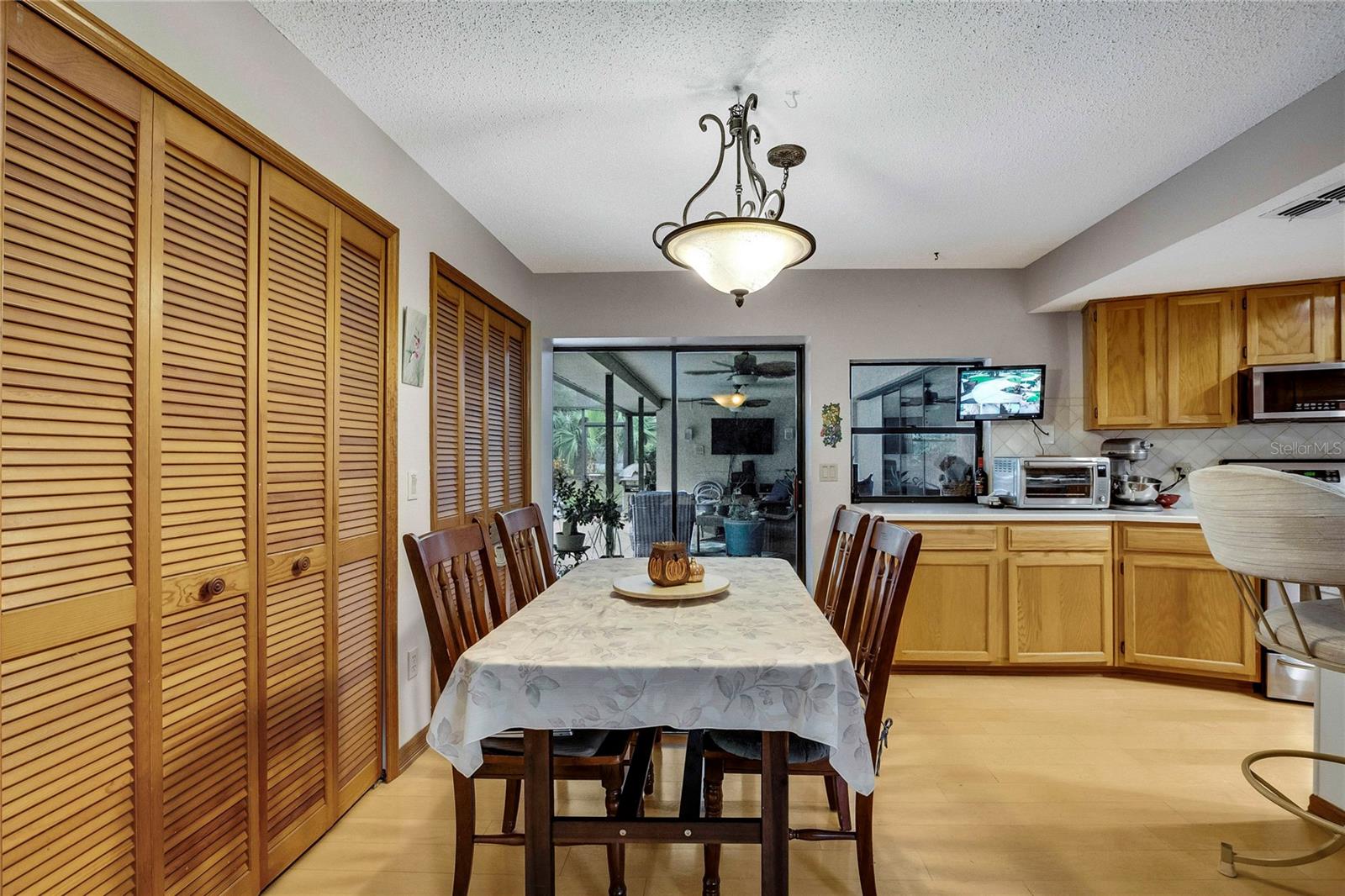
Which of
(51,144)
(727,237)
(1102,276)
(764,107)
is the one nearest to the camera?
(51,144)

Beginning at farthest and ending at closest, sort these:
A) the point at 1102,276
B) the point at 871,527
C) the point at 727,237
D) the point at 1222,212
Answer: the point at 1102,276
the point at 1222,212
the point at 871,527
the point at 727,237

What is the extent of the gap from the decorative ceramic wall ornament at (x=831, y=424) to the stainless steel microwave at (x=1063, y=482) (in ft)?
3.28

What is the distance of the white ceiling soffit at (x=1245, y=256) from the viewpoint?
2.40 meters

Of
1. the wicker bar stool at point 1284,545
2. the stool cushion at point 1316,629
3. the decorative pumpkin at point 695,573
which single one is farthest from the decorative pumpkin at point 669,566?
the stool cushion at point 1316,629

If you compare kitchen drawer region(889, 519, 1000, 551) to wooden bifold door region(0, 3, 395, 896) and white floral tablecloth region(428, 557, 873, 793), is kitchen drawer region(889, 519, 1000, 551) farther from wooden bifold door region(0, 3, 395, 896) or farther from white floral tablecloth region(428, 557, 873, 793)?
wooden bifold door region(0, 3, 395, 896)

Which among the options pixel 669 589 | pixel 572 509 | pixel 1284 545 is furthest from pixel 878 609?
pixel 572 509

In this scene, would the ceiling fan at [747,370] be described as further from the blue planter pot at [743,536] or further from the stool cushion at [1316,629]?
the stool cushion at [1316,629]

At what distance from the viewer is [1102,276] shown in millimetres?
3156

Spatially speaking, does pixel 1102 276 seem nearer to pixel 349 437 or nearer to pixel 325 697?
pixel 349 437

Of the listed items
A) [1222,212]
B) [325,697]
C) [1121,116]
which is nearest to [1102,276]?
[1222,212]

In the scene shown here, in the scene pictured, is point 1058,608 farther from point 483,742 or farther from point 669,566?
point 483,742

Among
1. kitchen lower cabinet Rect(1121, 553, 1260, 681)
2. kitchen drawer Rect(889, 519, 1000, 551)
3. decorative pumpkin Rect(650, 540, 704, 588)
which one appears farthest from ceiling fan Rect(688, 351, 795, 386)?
decorative pumpkin Rect(650, 540, 704, 588)

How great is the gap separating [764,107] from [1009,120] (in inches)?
33.6

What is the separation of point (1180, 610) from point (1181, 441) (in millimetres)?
1026
